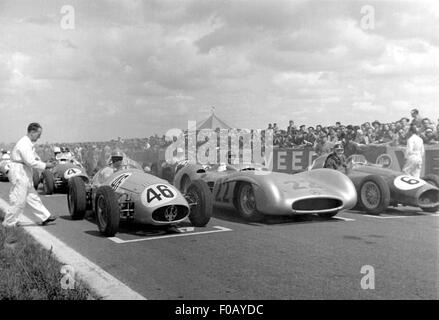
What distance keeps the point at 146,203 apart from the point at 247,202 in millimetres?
2031

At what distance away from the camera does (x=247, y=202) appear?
772 centimetres

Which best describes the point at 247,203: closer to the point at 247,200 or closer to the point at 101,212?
the point at 247,200

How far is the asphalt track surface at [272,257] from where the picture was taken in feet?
12.9

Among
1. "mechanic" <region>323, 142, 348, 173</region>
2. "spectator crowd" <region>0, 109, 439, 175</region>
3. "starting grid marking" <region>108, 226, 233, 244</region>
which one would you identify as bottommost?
"starting grid marking" <region>108, 226, 233, 244</region>

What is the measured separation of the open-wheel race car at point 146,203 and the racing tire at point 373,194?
123 inches

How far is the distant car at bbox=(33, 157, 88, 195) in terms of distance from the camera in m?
11.9

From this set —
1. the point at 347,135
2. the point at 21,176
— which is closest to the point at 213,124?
the point at 347,135

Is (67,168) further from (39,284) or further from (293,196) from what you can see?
(39,284)

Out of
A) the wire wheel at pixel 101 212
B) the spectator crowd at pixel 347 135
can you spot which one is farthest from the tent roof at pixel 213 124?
the wire wheel at pixel 101 212

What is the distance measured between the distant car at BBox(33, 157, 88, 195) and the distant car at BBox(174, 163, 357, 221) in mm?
5131

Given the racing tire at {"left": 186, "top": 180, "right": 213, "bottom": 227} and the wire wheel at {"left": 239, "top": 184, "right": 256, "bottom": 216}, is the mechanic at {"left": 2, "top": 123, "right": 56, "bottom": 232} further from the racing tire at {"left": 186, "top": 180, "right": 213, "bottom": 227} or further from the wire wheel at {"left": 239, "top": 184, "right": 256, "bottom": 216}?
the wire wheel at {"left": 239, "top": 184, "right": 256, "bottom": 216}
